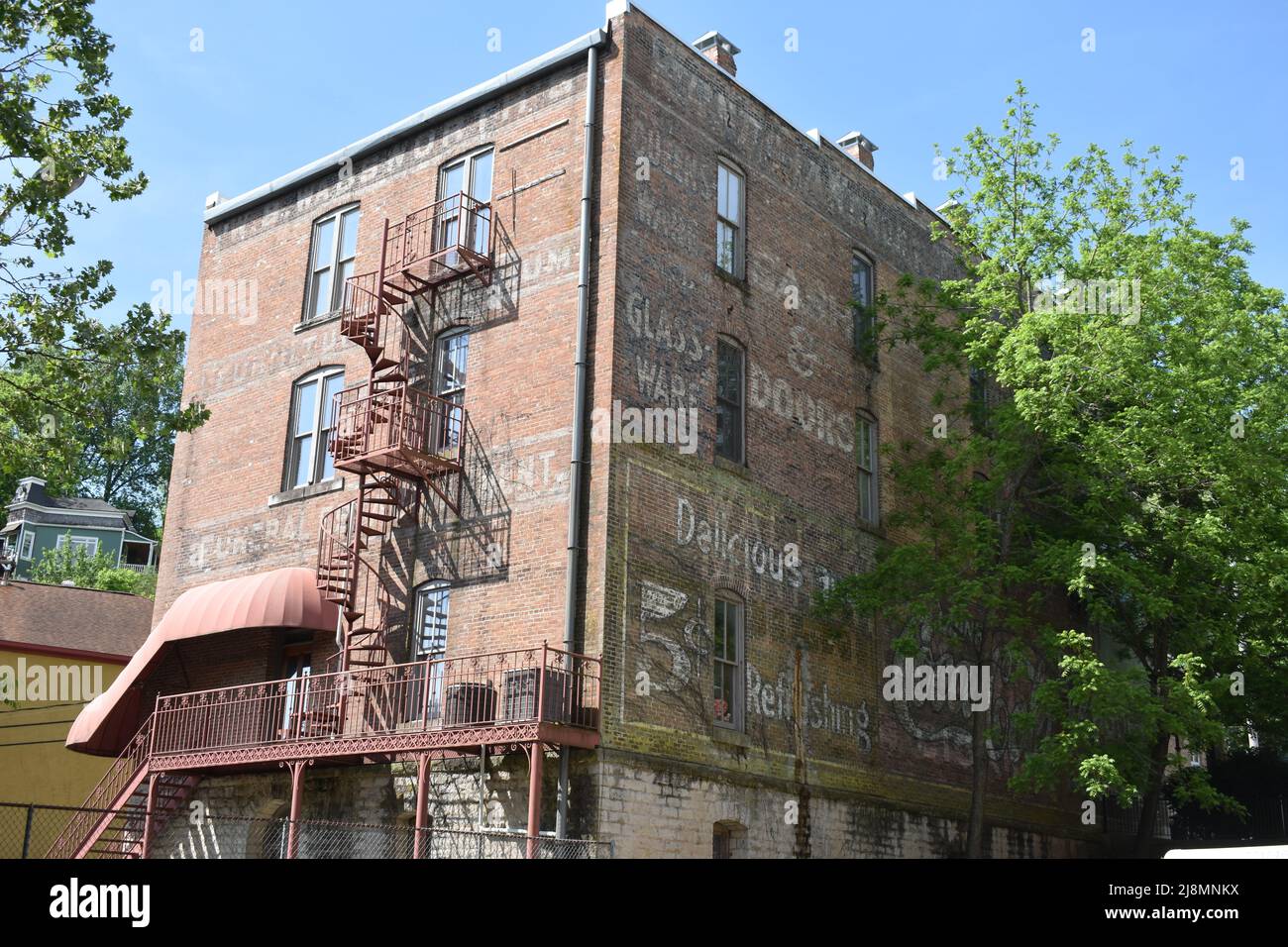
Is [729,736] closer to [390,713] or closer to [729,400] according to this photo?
[390,713]

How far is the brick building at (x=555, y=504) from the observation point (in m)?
19.0

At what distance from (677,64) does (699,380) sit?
577 cm

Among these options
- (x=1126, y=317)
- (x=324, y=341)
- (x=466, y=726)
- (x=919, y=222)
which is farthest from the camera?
(x=919, y=222)

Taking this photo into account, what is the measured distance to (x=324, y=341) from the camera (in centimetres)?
2472

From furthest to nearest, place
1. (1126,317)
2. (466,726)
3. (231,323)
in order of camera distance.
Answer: (231,323) → (1126,317) → (466,726)

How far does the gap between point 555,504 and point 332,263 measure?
8742mm

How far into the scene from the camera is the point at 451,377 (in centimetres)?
2223

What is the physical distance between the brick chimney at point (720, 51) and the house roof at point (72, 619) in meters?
18.3

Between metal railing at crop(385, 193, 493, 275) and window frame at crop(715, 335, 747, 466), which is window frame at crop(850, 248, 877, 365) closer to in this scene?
window frame at crop(715, 335, 747, 466)

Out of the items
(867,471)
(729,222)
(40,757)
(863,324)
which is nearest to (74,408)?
(729,222)
